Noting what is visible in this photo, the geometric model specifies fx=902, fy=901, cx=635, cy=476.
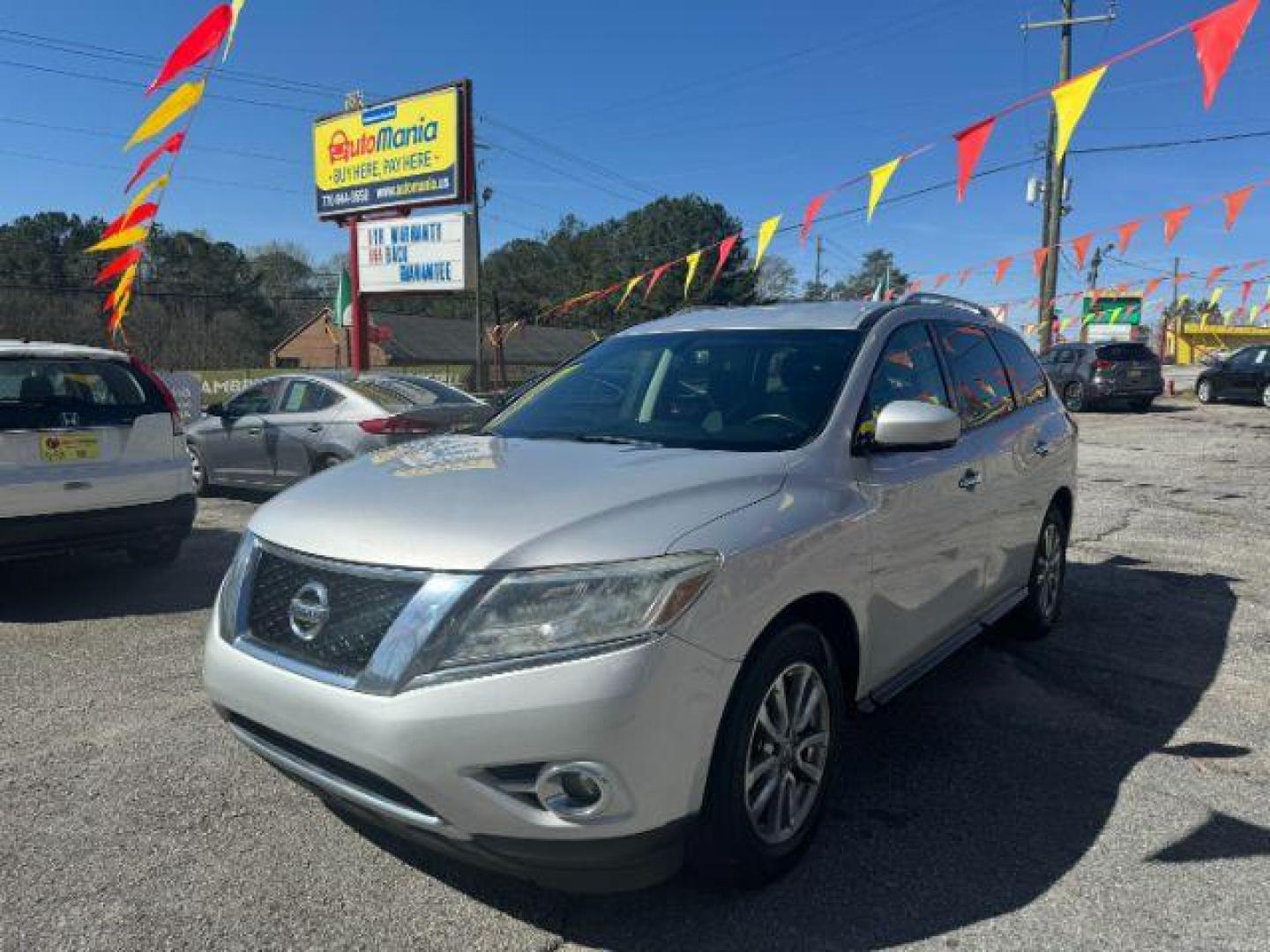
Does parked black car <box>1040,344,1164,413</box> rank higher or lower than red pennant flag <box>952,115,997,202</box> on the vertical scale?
lower

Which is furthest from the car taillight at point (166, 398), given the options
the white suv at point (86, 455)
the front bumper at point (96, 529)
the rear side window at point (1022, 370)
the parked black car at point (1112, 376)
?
the parked black car at point (1112, 376)

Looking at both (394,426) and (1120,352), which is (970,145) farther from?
(1120,352)

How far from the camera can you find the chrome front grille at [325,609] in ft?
7.45

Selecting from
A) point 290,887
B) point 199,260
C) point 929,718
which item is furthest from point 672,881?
point 199,260

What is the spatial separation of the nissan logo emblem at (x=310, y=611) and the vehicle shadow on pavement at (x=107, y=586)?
355 centimetres

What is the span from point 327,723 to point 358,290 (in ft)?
55.8

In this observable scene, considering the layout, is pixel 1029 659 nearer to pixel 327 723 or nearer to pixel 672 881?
pixel 672 881

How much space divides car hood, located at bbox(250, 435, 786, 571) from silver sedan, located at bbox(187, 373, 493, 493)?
16.0 ft

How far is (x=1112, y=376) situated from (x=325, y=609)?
23893 millimetres

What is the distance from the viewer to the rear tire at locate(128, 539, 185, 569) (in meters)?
6.51

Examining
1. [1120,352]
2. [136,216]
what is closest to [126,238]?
[136,216]

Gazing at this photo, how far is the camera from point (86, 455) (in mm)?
5625

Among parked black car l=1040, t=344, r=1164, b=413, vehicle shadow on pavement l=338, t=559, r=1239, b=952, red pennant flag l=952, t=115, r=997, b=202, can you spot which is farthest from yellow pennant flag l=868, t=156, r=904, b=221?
parked black car l=1040, t=344, r=1164, b=413

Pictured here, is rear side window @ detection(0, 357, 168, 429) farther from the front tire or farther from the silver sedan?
the front tire
